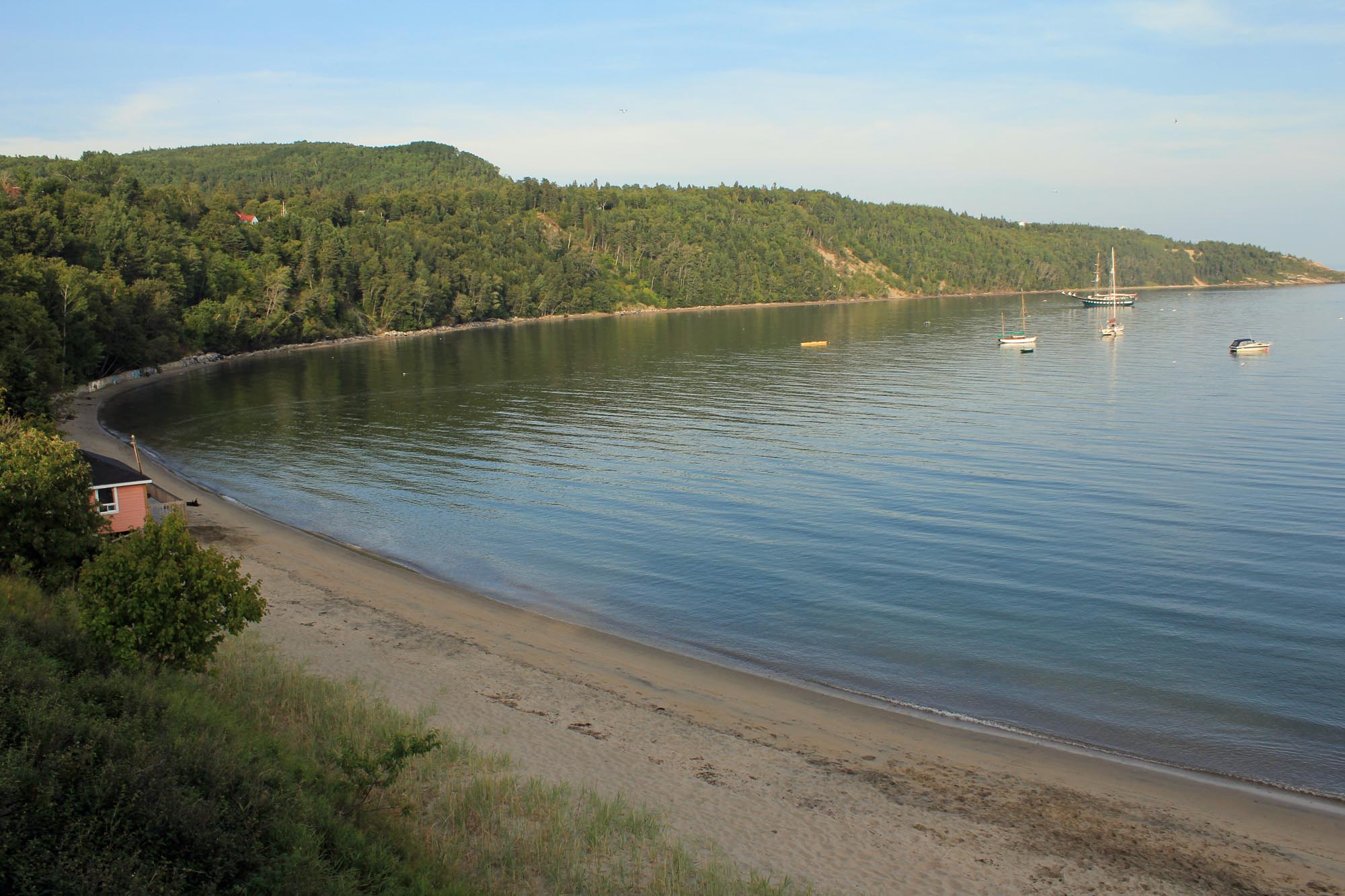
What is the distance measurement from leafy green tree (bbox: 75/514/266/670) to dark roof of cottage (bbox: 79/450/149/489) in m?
16.4

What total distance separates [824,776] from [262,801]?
9.80 metres

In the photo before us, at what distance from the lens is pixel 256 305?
129625 millimetres

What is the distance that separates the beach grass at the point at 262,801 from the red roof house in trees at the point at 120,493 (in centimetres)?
1386

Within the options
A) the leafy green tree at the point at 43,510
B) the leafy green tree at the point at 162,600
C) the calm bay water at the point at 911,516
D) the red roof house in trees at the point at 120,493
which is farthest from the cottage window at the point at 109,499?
the leafy green tree at the point at 162,600

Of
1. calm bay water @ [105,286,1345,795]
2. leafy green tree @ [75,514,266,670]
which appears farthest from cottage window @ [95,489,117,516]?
leafy green tree @ [75,514,266,670]

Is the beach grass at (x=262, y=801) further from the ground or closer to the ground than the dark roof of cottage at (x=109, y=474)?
closer to the ground

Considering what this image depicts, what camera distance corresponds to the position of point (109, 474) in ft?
99.6

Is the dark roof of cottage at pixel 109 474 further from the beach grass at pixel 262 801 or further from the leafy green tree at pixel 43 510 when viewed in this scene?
the beach grass at pixel 262 801

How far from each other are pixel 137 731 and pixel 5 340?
43074 mm

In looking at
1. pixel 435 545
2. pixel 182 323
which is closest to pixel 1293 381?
pixel 435 545

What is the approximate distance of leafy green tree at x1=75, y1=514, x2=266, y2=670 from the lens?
48.1ft

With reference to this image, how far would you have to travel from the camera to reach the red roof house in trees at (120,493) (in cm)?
2989

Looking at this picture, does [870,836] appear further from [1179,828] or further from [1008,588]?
[1008,588]

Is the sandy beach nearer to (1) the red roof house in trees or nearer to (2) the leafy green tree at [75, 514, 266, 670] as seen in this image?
(2) the leafy green tree at [75, 514, 266, 670]
